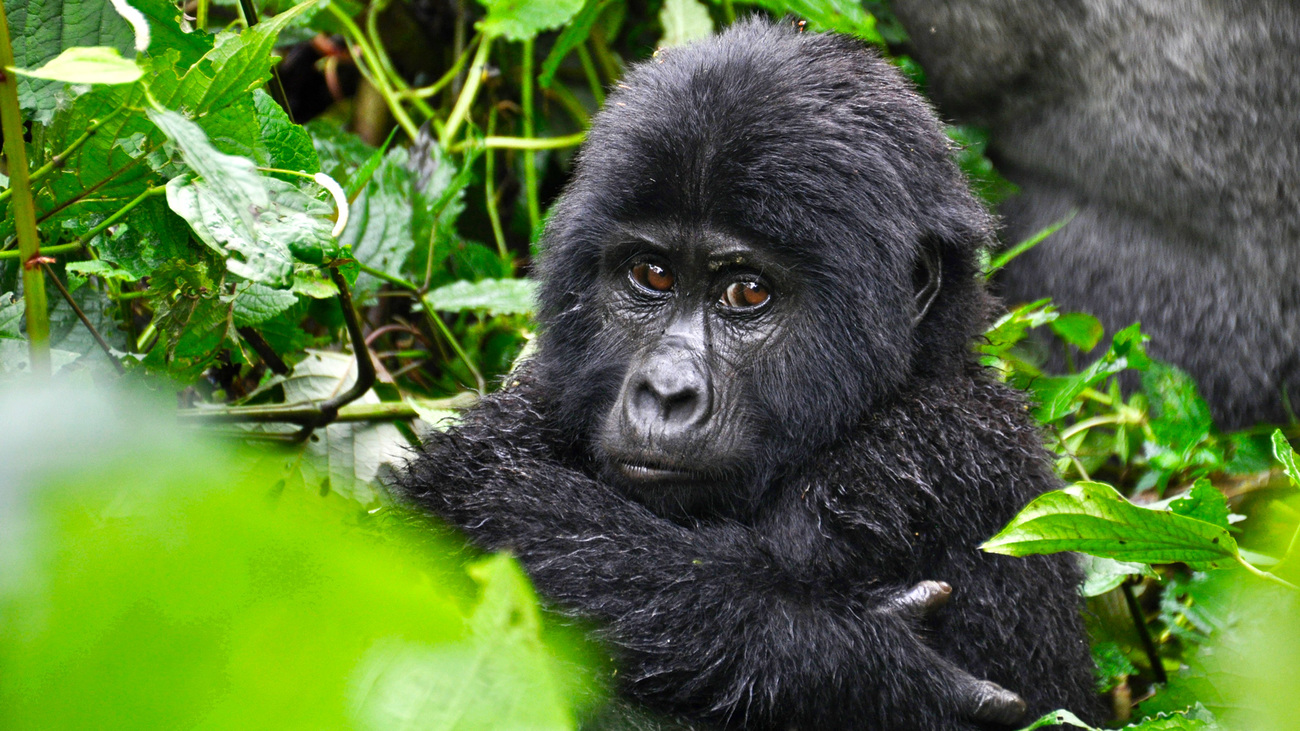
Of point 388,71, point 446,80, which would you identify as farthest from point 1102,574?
point 388,71

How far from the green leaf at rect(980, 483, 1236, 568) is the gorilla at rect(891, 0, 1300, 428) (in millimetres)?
2397

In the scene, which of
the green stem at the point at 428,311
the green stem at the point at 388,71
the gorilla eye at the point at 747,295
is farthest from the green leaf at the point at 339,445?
the green stem at the point at 388,71

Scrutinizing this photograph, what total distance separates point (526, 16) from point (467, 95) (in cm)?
63

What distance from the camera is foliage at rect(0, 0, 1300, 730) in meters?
0.53

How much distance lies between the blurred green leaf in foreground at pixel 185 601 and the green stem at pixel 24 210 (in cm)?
111

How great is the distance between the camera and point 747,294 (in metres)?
2.23

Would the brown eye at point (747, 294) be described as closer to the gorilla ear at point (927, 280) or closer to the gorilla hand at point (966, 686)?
the gorilla ear at point (927, 280)

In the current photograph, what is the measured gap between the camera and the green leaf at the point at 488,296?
3066 mm

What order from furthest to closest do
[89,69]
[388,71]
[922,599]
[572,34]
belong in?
1. [388,71]
2. [572,34]
3. [922,599]
4. [89,69]

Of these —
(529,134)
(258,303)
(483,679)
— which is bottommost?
(529,134)

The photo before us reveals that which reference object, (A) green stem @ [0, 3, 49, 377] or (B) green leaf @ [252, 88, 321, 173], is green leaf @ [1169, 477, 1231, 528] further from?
(A) green stem @ [0, 3, 49, 377]

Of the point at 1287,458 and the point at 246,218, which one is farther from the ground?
the point at 246,218

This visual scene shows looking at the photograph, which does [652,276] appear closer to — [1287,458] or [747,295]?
[747,295]

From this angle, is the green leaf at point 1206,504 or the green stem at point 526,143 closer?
the green leaf at point 1206,504
